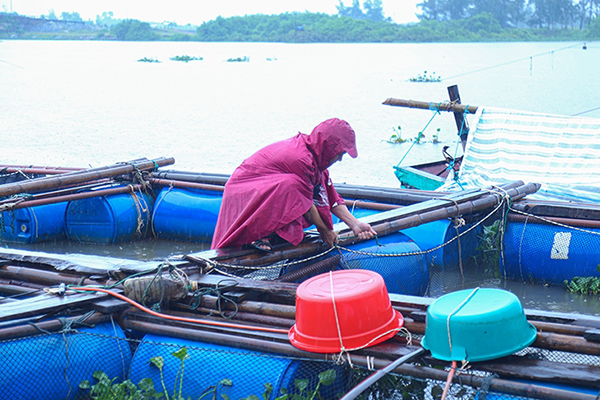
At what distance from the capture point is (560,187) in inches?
354

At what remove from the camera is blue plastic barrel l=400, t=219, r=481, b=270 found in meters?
7.19

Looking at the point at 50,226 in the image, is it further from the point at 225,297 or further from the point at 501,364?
the point at 501,364

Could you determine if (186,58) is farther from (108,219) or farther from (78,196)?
(78,196)


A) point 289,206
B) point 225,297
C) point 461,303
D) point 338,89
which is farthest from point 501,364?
point 338,89

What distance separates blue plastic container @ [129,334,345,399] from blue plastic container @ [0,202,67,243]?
220 inches

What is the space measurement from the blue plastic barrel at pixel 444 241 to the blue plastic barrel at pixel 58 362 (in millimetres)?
3905

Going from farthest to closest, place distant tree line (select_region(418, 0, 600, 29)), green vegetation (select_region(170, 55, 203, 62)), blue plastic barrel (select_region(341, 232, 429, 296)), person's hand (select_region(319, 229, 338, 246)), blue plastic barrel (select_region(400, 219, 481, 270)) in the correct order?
distant tree line (select_region(418, 0, 600, 29)) < green vegetation (select_region(170, 55, 203, 62)) < blue plastic barrel (select_region(400, 219, 481, 270)) < blue plastic barrel (select_region(341, 232, 429, 296)) < person's hand (select_region(319, 229, 338, 246))

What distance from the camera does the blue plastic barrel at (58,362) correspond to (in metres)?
3.82

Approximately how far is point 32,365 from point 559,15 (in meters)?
89.8

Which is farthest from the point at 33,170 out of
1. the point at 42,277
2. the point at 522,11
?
the point at 522,11

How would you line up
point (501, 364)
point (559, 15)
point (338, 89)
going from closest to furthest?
point (501, 364) → point (338, 89) → point (559, 15)

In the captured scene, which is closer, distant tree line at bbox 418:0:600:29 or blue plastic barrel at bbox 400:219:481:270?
blue plastic barrel at bbox 400:219:481:270

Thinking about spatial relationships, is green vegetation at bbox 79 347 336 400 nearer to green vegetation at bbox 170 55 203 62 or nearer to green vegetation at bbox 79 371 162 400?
green vegetation at bbox 79 371 162 400

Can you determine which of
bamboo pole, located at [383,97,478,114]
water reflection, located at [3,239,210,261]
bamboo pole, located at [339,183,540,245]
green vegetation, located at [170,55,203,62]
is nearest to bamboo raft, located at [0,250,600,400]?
bamboo pole, located at [339,183,540,245]
